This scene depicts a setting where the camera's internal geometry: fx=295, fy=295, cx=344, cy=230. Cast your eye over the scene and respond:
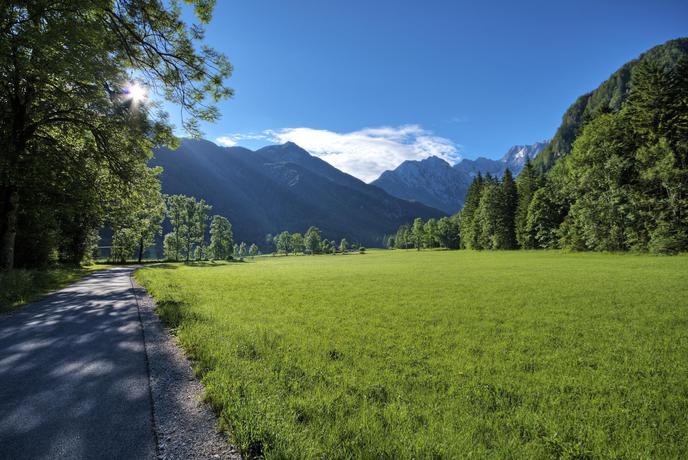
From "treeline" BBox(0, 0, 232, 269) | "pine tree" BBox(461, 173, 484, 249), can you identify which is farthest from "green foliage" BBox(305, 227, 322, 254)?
"treeline" BBox(0, 0, 232, 269)

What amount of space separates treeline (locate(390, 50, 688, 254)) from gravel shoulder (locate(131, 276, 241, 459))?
56.9 metres

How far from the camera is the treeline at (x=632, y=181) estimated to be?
41.1 metres

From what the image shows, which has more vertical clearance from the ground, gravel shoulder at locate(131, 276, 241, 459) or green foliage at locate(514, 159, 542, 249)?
green foliage at locate(514, 159, 542, 249)

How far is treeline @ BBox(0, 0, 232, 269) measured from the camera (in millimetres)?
10102

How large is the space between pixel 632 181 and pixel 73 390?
6776cm

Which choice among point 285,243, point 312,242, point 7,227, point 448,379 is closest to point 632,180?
point 448,379

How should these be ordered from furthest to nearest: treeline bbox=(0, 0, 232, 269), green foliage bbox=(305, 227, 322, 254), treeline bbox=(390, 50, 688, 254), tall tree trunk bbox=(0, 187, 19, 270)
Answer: green foliage bbox=(305, 227, 322, 254) → treeline bbox=(390, 50, 688, 254) → tall tree trunk bbox=(0, 187, 19, 270) → treeline bbox=(0, 0, 232, 269)

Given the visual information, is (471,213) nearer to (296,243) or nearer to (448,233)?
(448,233)

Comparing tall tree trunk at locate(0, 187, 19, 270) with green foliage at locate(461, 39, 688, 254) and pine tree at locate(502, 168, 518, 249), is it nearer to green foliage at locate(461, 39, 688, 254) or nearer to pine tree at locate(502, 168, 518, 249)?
green foliage at locate(461, 39, 688, 254)

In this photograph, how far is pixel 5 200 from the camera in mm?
17625

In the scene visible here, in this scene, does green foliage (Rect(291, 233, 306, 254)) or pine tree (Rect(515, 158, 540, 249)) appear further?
green foliage (Rect(291, 233, 306, 254))

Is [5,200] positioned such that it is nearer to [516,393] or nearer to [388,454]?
[388,454]

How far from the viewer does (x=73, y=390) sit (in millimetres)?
5242

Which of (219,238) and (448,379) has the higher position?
(219,238)
